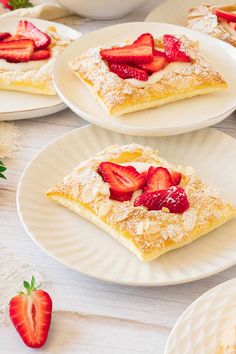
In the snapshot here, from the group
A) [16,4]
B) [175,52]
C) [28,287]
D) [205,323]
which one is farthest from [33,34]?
[205,323]

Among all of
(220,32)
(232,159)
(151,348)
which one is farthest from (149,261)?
(220,32)

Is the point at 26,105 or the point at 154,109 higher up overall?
the point at 154,109

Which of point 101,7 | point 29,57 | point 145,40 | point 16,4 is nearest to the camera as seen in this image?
point 145,40

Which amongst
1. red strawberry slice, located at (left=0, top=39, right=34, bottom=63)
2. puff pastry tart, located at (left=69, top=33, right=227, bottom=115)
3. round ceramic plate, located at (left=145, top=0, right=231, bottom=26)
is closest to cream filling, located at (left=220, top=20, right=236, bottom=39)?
round ceramic plate, located at (left=145, top=0, right=231, bottom=26)

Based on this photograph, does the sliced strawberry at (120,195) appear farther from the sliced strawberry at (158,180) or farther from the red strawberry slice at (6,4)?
the red strawberry slice at (6,4)

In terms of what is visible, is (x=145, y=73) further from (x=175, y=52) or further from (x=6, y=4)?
(x=6, y=4)

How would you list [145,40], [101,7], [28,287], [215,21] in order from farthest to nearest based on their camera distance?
Answer: [101,7] → [215,21] → [145,40] → [28,287]

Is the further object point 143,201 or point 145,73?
point 145,73

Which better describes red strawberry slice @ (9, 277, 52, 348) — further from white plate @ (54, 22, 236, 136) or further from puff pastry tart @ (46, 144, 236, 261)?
white plate @ (54, 22, 236, 136)

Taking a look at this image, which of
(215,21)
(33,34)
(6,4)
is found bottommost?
(6,4)
